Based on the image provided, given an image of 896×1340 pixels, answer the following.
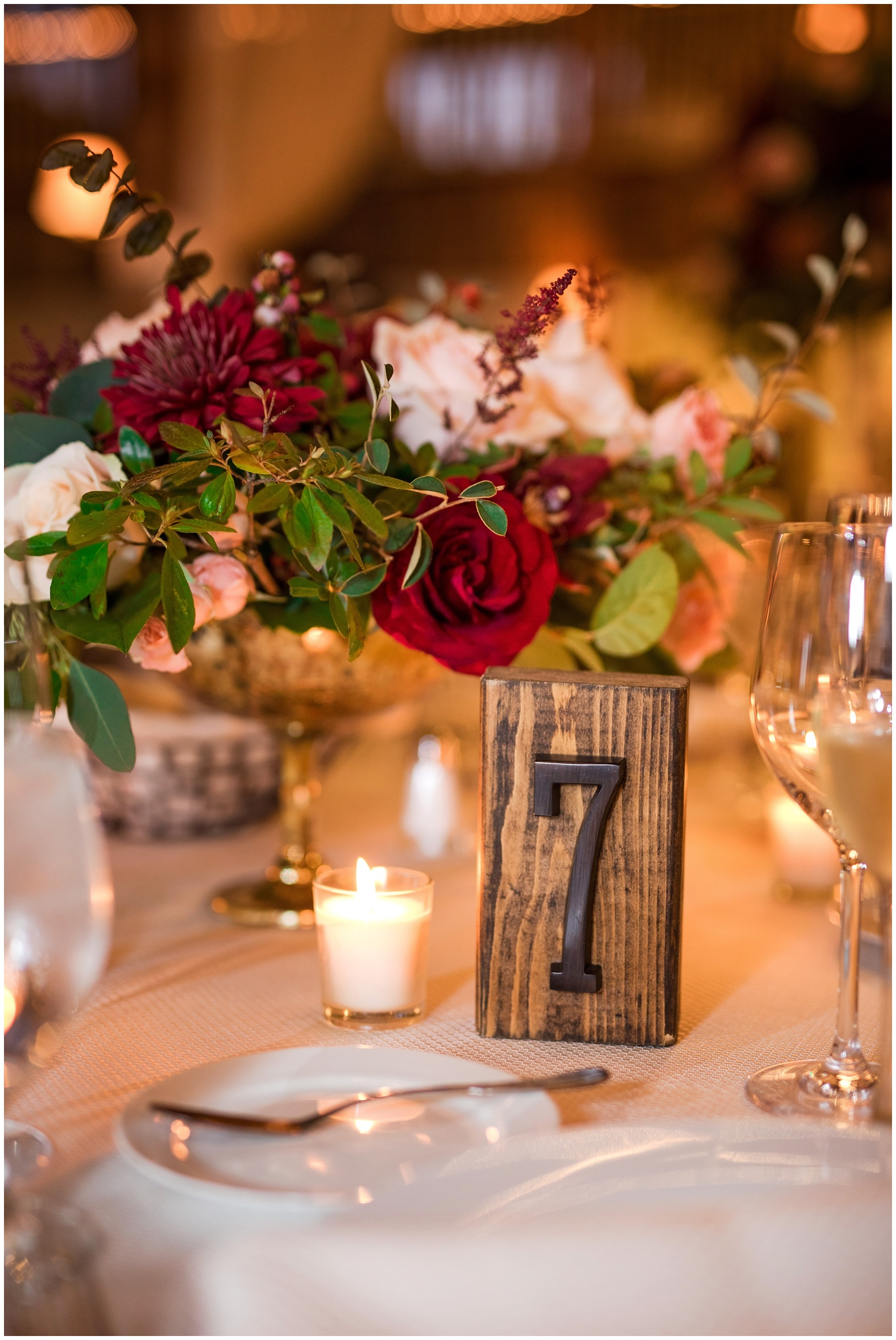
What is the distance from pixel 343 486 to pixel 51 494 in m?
0.18

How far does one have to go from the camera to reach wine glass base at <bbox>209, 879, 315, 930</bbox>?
855mm

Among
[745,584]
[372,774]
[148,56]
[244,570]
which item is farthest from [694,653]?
[148,56]

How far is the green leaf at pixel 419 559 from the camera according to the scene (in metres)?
0.65

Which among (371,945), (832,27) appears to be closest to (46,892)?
(371,945)

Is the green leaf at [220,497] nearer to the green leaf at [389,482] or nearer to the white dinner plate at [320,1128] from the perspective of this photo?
the green leaf at [389,482]

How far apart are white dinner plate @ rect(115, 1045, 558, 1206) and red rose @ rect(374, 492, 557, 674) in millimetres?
240

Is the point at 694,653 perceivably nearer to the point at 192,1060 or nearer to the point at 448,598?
the point at 448,598

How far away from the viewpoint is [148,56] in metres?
3.76

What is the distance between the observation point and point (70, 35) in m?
3.81

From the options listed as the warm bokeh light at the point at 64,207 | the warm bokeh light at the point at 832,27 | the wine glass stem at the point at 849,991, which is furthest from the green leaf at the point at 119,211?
the warm bokeh light at the point at 832,27

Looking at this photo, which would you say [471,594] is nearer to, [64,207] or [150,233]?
[150,233]

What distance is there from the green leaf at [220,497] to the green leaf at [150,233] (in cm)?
23

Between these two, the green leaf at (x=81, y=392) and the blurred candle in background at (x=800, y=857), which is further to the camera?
the blurred candle in background at (x=800, y=857)

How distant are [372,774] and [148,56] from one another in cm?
333
